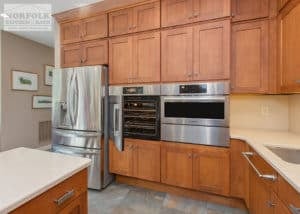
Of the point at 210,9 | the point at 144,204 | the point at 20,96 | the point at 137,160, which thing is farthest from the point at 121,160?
the point at 20,96

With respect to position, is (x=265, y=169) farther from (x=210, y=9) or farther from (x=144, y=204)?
(x=210, y=9)

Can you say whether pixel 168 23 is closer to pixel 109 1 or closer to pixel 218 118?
pixel 109 1

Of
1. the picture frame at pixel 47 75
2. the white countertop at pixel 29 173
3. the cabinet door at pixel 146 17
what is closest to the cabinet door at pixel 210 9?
the cabinet door at pixel 146 17

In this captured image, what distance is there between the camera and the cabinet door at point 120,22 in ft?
8.14

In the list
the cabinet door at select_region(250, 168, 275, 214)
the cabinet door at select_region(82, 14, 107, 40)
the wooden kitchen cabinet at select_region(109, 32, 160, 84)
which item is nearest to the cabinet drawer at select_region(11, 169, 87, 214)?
the cabinet door at select_region(250, 168, 275, 214)

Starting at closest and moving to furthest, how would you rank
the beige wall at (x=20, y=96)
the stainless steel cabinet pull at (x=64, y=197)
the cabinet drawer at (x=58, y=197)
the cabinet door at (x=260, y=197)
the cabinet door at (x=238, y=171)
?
the cabinet drawer at (x=58, y=197) → the stainless steel cabinet pull at (x=64, y=197) → the cabinet door at (x=260, y=197) → the cabinet door at (x=238, y=171) → the beige wall at (x=20, y=96)

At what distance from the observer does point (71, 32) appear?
2.85m

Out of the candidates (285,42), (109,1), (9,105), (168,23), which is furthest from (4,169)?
(9,105)

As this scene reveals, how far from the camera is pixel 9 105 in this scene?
3607 millimetres

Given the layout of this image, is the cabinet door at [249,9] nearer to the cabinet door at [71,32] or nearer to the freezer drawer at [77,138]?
the cabinet door at [71,32]

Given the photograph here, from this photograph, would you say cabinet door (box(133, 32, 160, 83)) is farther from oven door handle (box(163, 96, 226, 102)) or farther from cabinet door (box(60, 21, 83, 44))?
cabinet door (box(60, 21, 83, 44))

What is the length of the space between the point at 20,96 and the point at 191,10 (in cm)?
376

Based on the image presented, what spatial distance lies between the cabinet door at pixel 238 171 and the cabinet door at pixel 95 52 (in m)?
2.04

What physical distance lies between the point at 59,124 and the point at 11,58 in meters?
2.07
